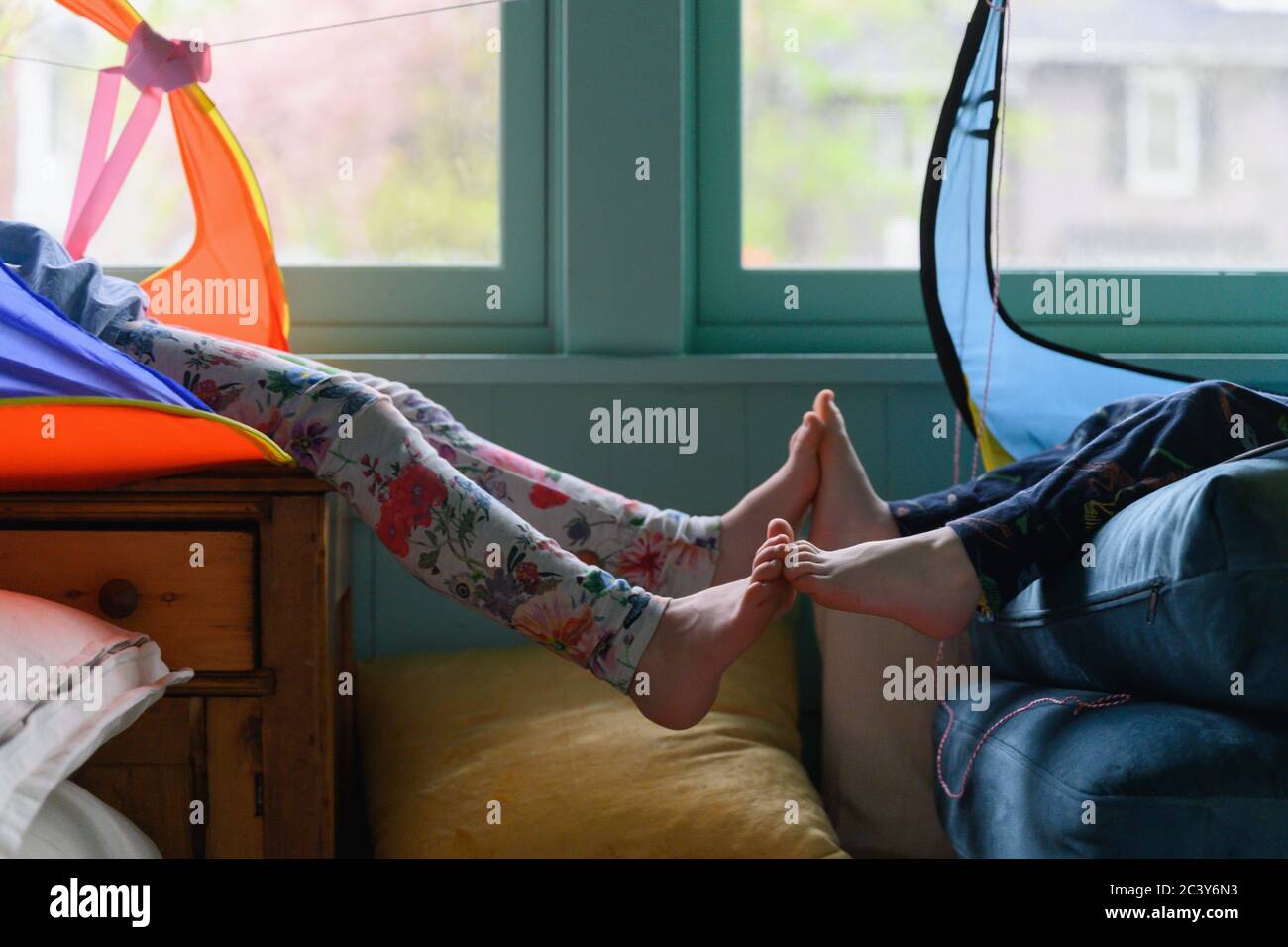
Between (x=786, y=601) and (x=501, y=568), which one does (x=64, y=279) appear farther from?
(x=786, y=601)

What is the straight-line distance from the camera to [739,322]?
162 cm

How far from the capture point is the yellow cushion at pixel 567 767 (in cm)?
108

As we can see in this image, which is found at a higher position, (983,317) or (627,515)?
(983,317)

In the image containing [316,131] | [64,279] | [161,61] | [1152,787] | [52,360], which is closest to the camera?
[1152,787]

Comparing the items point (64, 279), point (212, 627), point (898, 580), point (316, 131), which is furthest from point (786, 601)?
point (316, 131)

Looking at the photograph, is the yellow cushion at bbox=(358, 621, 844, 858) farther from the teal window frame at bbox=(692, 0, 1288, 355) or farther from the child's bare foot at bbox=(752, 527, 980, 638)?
the teal window frame at bbox=(692, 0, 1288, 355)

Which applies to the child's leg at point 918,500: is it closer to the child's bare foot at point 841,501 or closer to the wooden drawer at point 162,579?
the child's bare foot at point 841,501

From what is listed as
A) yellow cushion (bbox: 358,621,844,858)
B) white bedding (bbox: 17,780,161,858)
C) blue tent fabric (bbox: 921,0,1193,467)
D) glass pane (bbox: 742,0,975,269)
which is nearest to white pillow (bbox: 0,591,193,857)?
white bedding (bbox: 17,780,161,858)

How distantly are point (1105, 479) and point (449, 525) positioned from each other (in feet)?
1.90

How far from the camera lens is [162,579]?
3.26 feet

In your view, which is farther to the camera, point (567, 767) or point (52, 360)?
point (567, 767)

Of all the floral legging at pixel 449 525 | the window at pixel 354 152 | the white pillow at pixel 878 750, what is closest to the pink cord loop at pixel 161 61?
the window at pixel 354 152
